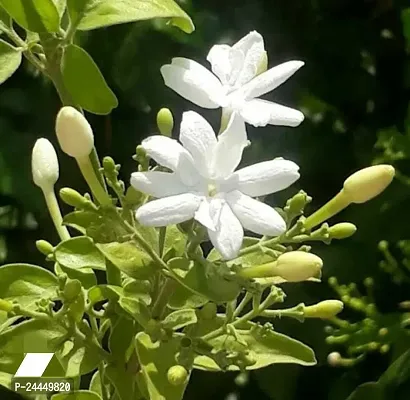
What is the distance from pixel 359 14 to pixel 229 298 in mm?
791

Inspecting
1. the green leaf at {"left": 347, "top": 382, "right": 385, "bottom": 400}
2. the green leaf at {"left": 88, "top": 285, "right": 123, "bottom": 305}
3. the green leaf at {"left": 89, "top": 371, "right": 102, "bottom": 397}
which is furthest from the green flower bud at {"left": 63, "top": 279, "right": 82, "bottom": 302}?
the green leaf at {"left": 347, "top": 382, "right": 385, "bottom": 400}

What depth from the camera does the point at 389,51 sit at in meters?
1.23

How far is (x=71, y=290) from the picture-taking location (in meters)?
0.58

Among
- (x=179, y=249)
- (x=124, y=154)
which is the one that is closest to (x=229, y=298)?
(x=179, y=249)

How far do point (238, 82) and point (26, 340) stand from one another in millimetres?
232

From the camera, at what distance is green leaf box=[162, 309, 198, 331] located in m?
0.61

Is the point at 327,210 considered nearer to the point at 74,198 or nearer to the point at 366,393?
the point at 74,198

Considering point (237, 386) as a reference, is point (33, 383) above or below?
above

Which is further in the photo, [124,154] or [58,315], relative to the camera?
[124,154]

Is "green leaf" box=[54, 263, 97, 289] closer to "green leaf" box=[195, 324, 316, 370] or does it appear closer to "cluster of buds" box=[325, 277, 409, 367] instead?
"green leaf" box=[195, 324, 316, 370]

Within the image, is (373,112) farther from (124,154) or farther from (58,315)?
(58,315)

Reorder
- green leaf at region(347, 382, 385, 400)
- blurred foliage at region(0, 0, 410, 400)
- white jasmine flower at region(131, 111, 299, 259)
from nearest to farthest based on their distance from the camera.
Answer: white jasmine flower at region(131, 111, 299, 259), green leaf at region(347, 382, 385, 400), blurred foliage at region(0, 0, 410, 400)

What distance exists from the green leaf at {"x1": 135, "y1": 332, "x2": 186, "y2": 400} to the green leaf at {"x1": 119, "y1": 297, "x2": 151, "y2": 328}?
0.01 m

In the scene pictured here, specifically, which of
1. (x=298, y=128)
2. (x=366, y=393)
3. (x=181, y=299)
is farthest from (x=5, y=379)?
(x=298, y=128)
